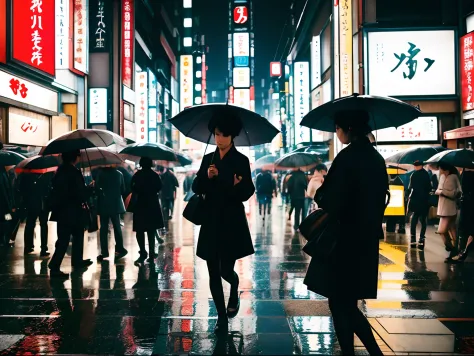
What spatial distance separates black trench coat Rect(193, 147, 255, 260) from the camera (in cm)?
497

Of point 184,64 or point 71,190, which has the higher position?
point 184,64

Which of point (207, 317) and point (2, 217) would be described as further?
point (2, 217)

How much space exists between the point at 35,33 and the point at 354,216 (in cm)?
1574

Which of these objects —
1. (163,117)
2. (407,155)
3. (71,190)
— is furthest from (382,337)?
(163,117)

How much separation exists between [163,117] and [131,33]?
2872cm

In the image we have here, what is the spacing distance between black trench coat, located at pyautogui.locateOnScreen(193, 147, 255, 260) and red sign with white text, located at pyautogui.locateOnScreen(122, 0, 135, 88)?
2378cm

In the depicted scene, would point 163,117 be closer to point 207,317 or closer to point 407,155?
point 407,155

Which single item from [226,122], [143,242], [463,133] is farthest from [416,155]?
[226,122]

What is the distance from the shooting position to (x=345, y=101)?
14.4 feet

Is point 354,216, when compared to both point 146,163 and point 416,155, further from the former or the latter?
point 416,155

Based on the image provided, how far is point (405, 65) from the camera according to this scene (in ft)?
69.5

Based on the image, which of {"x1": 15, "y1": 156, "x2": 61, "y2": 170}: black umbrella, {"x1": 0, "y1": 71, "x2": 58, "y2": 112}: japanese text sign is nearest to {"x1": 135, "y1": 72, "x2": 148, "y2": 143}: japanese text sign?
{"x1": 0, "y1": 71, "x2": 58, "y2": 112}: japanese text sign

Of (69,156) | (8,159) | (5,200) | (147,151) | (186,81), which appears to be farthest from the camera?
(186,81)

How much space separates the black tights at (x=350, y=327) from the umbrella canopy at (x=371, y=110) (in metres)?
1.59
